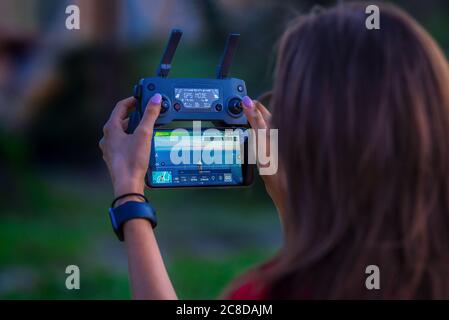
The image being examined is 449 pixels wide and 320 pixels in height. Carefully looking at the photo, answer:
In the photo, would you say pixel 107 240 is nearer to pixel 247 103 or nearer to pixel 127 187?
pixel 247 103

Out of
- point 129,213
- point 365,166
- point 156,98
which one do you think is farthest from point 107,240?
point 365,166

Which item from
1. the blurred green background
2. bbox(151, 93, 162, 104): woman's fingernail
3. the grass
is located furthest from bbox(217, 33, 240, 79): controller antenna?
the blurred green background

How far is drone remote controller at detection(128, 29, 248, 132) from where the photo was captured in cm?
158

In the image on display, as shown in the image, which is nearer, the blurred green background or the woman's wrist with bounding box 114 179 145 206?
the woman's wrist with bounding box 114 179 145 206

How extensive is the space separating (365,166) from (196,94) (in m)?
0.71

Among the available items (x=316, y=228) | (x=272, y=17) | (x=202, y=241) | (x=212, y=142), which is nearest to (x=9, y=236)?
(x=202, y=241)

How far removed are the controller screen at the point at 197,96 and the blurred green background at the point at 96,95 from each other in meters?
3.92

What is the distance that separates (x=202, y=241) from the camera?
225 inches

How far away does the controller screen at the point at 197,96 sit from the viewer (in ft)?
5.36

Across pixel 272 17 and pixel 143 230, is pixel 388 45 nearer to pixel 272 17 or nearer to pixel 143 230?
pixel 143 230

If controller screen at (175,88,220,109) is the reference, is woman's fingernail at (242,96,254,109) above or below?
below

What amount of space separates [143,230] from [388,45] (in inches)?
21.0

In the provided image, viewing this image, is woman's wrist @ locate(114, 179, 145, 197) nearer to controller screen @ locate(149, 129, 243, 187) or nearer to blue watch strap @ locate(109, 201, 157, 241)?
blue watch strap @ locate(109, 201, 157, 241)

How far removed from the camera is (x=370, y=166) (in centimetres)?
105
